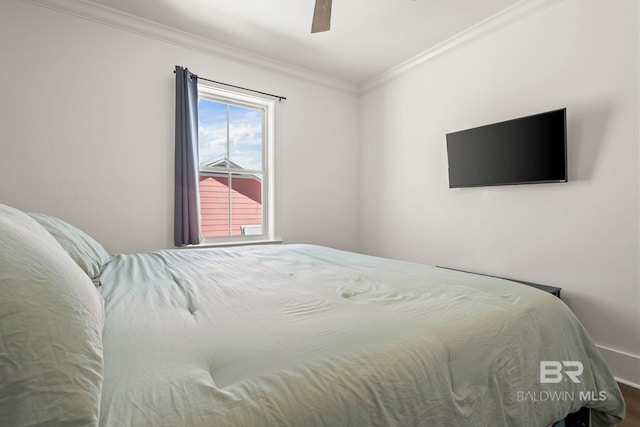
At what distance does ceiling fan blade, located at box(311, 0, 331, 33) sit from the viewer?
1.62 meters

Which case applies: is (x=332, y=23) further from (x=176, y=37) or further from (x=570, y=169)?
(x=570, y=169)

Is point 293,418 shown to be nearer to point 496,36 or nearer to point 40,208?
point 40,208

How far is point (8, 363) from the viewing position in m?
0.42

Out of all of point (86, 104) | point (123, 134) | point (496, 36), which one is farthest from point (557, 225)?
point (86, 104)

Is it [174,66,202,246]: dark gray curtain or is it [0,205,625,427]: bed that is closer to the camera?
[0,205,625,427]: bed

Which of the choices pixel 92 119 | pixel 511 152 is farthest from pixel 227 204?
pixel 511 152

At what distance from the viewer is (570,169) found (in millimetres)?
2240

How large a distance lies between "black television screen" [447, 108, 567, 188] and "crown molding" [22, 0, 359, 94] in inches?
74.2

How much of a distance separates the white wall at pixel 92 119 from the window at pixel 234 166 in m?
0.29

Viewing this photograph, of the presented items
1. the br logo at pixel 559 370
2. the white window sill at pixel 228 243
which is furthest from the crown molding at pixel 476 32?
the br logo at pixel 559 370

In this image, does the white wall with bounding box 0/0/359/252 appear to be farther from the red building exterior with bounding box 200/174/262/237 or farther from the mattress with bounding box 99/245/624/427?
the mattress with bounding box 99/245/624/427

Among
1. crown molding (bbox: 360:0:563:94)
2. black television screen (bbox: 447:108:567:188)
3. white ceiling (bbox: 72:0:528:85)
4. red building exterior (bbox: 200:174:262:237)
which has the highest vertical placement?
white ceiling (bbox: 72:0:528:85)

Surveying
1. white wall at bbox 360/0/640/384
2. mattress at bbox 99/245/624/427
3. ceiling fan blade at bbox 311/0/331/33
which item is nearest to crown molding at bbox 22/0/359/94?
white wall at bbox 360/0/640/384

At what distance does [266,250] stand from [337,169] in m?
1.97
